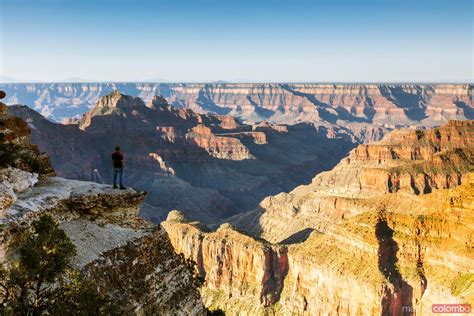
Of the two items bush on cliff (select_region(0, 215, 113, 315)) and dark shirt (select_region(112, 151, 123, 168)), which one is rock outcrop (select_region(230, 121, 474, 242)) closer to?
dark shirt (select_region(112, 151, 123, 168))

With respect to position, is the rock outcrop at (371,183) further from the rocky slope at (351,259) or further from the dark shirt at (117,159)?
the dark shirt at (117,159)

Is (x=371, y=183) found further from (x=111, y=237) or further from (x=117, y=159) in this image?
(x=111, y=237)

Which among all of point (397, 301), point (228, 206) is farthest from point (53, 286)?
point (228, 206)

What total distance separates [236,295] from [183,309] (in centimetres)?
5794

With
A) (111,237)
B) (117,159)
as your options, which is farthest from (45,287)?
(117,159)

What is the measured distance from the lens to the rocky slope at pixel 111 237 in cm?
2205

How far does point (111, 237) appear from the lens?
960 inches

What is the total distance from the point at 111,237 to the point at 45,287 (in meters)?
5.94

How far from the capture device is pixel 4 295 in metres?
17.2

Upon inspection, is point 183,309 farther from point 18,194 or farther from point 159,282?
point 18,194

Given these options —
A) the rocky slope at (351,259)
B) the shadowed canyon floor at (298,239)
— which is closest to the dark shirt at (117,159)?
the shadowed canyon floor at (298,239)

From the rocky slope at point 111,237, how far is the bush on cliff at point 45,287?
289 centimetres

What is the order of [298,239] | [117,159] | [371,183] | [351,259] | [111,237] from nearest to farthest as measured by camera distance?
[111,237] < [117,159] < [351,259] < [298,239] < [371,183]

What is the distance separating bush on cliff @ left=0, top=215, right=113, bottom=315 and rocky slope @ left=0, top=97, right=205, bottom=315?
289 cm
